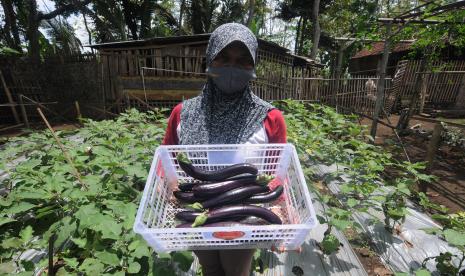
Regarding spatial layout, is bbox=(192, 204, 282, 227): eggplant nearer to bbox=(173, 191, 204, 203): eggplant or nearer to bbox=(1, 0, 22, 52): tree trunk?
bbox=(173, 191, 204, 203): eggplant

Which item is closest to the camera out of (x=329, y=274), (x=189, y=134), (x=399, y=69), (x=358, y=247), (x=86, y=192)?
(x=189, y=134)

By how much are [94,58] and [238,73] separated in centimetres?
1222

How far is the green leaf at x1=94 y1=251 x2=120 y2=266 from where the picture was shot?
70.0 inches

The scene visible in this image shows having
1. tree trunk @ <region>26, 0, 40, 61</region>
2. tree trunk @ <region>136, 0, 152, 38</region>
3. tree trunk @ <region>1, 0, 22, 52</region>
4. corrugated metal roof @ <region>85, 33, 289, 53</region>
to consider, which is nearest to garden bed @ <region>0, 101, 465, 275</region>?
corrugated metal roof @ <region>85, 33, 289, 53</region>

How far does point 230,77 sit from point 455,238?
6.52ft

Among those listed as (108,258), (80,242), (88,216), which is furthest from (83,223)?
(80,242)

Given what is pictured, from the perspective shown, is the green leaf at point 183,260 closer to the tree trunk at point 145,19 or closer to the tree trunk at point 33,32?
the tree trunk at point 33,32

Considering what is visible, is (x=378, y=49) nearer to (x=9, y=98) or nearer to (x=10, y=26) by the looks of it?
(x=9, y=98)

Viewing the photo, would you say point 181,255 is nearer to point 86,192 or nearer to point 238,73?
point 86,192

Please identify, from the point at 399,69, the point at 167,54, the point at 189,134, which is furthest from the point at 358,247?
the point at 399,69

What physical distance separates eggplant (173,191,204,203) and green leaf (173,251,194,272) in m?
0.39

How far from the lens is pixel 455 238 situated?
203 cm

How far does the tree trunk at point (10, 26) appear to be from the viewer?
1512cm

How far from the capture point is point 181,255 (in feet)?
6.14
